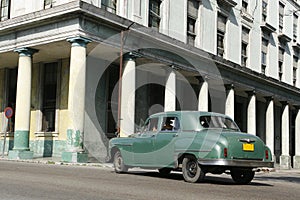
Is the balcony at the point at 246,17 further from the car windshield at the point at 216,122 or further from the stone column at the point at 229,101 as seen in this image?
the car windshield at the point at 216,122

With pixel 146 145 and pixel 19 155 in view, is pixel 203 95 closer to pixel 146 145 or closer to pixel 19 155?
pixel 19 155

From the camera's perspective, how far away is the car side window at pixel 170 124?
408 inches

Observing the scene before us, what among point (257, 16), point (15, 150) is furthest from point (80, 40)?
point (257, 16)

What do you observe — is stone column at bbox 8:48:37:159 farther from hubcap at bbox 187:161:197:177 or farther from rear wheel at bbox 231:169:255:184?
rear wheel at bbox 231:169:255:184

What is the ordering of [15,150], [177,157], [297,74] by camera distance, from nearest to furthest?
1. [177,157]
2. [15,150]
3. [297,74]

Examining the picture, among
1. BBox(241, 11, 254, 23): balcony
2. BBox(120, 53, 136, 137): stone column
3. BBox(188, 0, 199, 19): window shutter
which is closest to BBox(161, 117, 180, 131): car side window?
BBox(120, 53, 136, 137): stone column

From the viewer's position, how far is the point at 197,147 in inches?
380

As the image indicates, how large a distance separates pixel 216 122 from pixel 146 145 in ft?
6.01

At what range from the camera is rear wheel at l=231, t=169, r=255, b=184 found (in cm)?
1024

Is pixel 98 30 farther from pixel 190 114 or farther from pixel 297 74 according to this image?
pixel 297 74

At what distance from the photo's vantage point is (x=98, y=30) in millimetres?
19203

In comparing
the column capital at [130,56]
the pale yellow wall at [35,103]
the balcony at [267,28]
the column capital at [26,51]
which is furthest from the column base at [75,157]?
the balcony at [267,28]

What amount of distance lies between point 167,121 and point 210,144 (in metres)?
1.56

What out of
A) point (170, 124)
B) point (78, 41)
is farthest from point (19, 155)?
point (170, 124)
